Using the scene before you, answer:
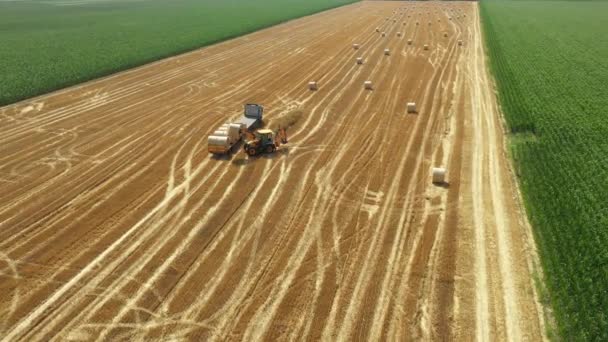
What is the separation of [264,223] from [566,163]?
1450cm

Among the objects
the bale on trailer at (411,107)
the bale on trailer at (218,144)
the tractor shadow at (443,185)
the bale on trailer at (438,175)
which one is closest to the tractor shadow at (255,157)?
the bale on trailer at (218,144)

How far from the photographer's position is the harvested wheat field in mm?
13008

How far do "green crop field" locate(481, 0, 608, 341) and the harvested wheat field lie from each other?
0.85 m

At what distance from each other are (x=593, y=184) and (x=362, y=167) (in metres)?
9.84

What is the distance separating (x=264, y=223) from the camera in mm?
17578

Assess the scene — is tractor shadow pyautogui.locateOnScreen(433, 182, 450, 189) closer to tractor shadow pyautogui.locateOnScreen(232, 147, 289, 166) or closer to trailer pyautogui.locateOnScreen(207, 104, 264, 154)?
tractor shadow pyautogui.locateOnScreen(232, 147, 289, 166)

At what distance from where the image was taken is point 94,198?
1930 centimetres

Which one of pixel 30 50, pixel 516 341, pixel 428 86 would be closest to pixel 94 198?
pixel 516 341

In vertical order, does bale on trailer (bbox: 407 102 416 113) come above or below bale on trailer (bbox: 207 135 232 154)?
above

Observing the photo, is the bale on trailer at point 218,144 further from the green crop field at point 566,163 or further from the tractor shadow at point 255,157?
the green crop field at point 566,163

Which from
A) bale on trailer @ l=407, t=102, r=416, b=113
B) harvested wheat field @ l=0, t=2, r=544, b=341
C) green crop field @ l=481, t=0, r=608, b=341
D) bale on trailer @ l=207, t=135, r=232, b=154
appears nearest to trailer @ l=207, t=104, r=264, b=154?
bale on trailer @ l=207, t=135, r=232, b=154

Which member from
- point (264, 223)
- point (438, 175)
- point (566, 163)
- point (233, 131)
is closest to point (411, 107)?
point (438, 175)

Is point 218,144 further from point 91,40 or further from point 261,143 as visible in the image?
point 91,40

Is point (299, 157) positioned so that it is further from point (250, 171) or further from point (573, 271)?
point (573, 271)
